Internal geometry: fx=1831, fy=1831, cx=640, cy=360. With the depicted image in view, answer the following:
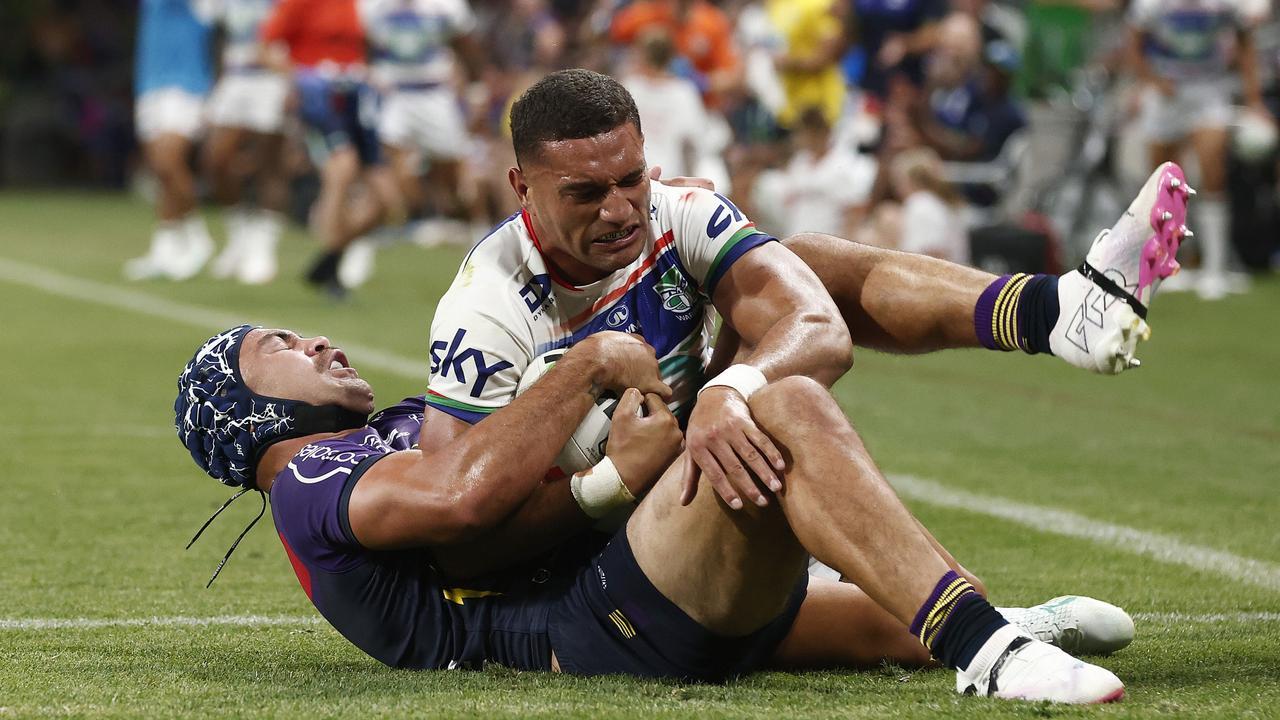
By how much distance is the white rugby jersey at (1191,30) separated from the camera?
12625 millimetres

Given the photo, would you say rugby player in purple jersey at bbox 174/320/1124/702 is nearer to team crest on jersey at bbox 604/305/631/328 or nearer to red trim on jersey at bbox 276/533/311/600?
red trim on jersey at bbox 276/533/311/600

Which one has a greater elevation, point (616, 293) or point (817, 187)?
point (616, 293)

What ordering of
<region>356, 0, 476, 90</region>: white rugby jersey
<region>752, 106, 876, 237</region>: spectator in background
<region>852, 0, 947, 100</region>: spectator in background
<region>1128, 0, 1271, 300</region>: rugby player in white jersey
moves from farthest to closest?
<region>852, 0, 947, 100</region>: spectator in background < <region>356, 0, 476, 90</region>: white rugby jersey < <region>752, 106, 876, 237</region>: spectator in background < <region>1128, 0, 1271, 300</region>: rugby player in white jersey

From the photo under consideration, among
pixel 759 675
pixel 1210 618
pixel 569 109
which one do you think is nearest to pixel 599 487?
pixel 759 675

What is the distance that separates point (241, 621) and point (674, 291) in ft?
4.39

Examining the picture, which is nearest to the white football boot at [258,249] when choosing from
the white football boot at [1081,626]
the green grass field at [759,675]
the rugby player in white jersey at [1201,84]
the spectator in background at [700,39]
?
the green grass field at [759,675]

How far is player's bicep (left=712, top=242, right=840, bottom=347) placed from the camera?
3865 mm

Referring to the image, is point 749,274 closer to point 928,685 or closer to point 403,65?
point 928,685

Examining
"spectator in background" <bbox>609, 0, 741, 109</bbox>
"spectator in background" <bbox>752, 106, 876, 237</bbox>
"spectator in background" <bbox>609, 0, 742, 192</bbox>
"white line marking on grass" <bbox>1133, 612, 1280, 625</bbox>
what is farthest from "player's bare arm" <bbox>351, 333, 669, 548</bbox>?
"spectator in background" <bbox>609, 0, 741, 109</bbox>

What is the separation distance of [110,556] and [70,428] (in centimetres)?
257

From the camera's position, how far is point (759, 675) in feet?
12.0

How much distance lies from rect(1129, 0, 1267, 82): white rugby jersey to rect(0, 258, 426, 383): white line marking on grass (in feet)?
20.9

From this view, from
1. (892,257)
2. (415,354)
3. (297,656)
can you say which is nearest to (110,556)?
(297,656)

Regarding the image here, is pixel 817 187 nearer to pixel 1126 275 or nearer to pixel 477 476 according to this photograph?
pixel 1126 275
